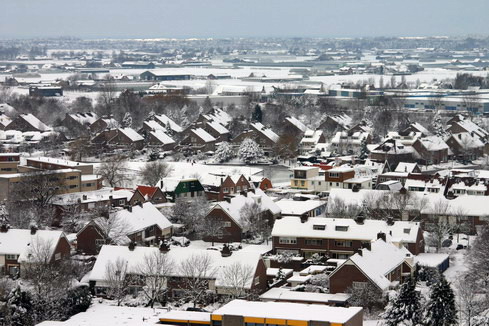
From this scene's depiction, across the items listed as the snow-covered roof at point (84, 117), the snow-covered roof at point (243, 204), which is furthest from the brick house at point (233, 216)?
the snow-covered roof at point (84, 117)

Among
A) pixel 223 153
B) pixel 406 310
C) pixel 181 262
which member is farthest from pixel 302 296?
pixel 223 153

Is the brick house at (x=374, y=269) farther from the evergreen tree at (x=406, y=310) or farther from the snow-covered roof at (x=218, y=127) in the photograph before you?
the snow-covered roof at (x=218, y=127)

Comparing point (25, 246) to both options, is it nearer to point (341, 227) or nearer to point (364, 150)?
point (341, 227)

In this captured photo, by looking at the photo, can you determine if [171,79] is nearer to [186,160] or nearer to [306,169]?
[186,160]

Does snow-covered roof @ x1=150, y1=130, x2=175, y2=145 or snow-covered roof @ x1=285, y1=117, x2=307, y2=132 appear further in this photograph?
snow-covered roof @ x1=285, y1=117, x2=307, y2=132

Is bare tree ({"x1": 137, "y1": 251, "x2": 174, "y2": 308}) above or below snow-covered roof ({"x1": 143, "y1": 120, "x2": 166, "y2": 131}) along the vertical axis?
above

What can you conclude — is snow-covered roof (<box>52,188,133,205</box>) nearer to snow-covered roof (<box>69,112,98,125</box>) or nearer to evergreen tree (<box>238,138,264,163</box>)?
evergreen tree (<box>238,138,264,163</box>)

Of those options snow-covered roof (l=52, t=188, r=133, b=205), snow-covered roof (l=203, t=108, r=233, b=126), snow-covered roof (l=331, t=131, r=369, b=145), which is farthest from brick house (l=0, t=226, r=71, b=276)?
snow-covered roof (l=203, t=108, r=233, b=126)
